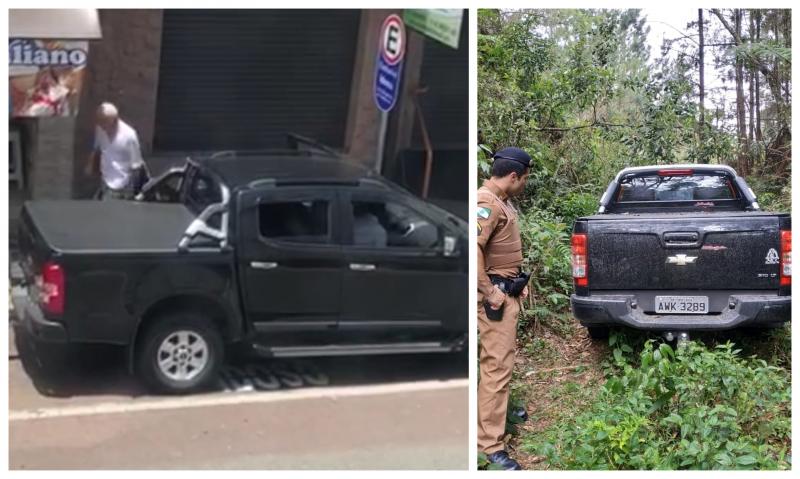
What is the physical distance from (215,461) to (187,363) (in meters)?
0.42

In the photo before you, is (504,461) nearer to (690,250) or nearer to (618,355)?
(618,355)

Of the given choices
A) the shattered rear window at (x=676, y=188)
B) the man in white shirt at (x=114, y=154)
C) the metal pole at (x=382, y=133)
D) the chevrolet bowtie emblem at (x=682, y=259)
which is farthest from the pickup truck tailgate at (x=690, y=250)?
the man in white shirt at (x=114, y=154)

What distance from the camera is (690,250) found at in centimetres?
408

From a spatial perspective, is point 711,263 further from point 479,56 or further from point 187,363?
point 187,363

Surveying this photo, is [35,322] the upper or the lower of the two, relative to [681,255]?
lower

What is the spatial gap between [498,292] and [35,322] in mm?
1798

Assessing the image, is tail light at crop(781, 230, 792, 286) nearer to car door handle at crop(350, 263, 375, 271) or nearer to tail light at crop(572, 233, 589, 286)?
tail light at crop(572, 233, 589, 286)

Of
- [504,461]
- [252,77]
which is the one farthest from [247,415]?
[252,77]

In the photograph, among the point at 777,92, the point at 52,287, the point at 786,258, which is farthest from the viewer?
the point at 777,92

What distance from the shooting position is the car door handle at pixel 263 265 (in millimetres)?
4039

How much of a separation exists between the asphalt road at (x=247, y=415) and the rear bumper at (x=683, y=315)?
570 millimetres

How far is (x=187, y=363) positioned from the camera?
410cm

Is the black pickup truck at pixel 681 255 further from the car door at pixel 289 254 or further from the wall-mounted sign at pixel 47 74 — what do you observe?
the wall-mounted sign at pixel 47 74

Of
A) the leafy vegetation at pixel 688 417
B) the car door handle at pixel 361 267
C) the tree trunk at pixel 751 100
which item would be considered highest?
the tree trunk at pixel 751 100
